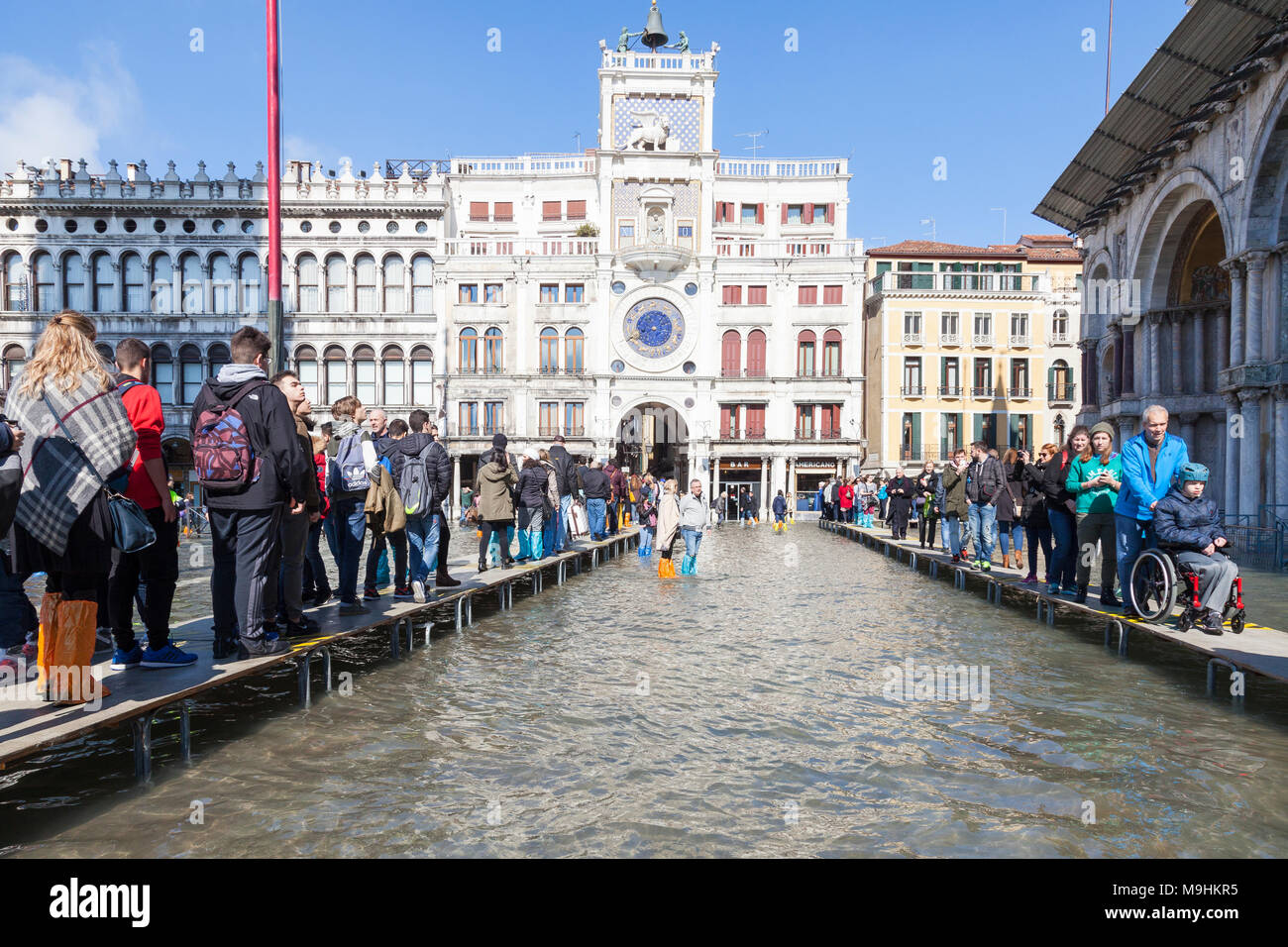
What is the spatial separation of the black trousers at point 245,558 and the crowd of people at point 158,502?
0.01 meters

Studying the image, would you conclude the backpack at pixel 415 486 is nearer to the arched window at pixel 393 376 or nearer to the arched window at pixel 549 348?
the arched window at pixel 393 376

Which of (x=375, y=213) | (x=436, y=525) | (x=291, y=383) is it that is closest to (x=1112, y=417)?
(x=436, y=525)

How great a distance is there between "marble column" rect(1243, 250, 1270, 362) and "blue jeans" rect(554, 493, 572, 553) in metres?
15.6

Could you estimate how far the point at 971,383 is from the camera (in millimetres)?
51688

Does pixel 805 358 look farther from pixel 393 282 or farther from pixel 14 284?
pixel 14 284

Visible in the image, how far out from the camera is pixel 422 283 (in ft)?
157

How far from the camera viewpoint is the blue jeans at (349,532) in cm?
959

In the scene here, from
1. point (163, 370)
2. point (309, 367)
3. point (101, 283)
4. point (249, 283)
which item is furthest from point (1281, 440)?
point (101, 283)

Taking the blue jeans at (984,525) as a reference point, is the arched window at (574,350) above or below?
above

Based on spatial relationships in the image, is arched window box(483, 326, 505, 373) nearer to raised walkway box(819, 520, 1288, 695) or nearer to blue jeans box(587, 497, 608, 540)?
blue jeans box(587, 497, 608, 540)

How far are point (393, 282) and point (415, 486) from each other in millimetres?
39609

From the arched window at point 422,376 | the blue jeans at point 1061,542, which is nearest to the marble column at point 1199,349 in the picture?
the blue jeans at point 1061,542

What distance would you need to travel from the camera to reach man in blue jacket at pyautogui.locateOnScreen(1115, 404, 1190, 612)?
934cm
